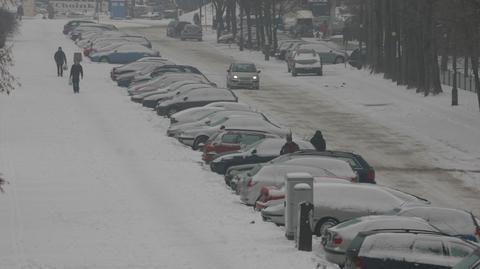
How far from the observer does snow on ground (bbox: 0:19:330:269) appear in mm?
21359

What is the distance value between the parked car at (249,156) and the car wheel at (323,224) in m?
8.05

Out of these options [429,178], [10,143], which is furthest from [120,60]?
[429,178]

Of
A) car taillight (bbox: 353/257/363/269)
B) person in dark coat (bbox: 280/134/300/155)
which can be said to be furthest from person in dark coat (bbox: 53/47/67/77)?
car taillight (bbox: 353/257/363/269)

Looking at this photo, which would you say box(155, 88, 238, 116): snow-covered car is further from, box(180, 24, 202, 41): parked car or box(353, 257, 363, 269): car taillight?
box(180, 24, 202, 41): parked car

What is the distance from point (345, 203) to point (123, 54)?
4798 cm

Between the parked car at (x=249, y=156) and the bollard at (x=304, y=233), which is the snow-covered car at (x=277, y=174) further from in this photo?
the bollard at (x=304, y=233)

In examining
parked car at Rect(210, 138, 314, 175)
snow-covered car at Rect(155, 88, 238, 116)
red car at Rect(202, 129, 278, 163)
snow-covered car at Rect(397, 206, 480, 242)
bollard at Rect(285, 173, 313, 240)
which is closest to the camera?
bollard at Rect(285, 173, 313, 240)

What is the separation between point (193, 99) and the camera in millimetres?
46531

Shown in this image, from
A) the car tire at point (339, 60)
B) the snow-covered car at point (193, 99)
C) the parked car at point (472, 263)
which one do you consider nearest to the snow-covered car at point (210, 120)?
the snow-covered car at point (193, 99)

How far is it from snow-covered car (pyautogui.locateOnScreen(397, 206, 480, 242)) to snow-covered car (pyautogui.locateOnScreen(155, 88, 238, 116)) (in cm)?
2265

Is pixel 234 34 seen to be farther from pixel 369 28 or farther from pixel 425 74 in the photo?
pixel 425 74

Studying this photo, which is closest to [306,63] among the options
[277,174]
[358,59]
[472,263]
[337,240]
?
[358,59]

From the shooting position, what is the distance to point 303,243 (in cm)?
2198

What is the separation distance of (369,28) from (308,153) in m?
42.7
